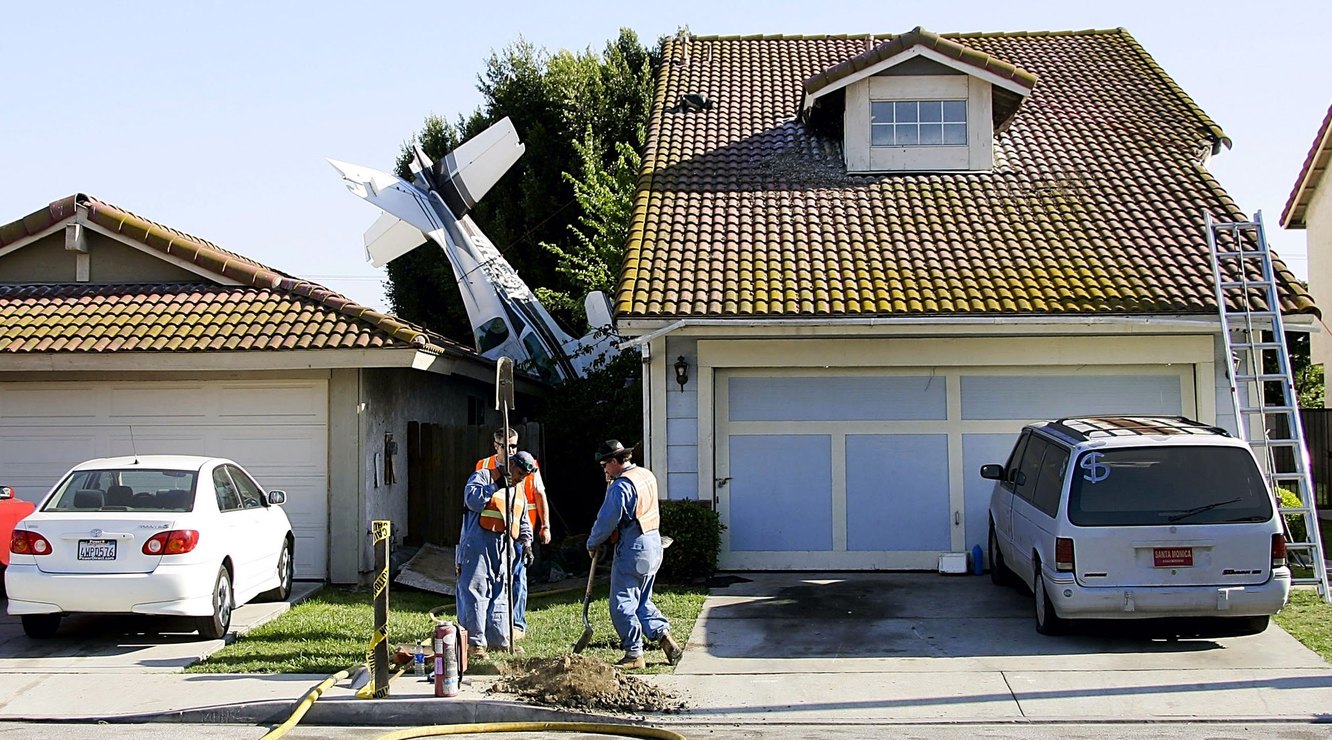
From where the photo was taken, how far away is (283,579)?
1269 centimetres

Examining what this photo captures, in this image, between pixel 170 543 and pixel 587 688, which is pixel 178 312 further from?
pixel 587 688

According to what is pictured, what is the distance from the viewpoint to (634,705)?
27.6 feet

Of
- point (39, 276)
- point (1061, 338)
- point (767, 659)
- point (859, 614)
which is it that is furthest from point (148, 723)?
point (1061, 338)

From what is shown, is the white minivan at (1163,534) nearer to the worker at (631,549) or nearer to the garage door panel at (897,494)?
the worker at (631,549)

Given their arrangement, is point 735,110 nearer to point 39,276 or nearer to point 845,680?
point 39,276

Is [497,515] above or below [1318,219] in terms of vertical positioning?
below

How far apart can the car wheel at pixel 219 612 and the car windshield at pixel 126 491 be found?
70 centimetres

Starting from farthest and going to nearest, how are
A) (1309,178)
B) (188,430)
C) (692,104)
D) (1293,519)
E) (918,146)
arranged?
(1309,178), (692,104), (918,146), (1293,519), (188,430)

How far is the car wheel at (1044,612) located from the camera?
10289 mm

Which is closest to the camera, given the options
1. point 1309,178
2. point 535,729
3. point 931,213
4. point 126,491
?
point 535,729

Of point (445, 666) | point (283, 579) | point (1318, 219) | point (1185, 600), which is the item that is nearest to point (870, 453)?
point (1185, 600)

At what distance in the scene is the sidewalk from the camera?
8273 mm

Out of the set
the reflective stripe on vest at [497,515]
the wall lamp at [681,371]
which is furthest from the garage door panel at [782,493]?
the reflective stripe on vest at [497,515]

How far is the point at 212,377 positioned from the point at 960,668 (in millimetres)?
8797
